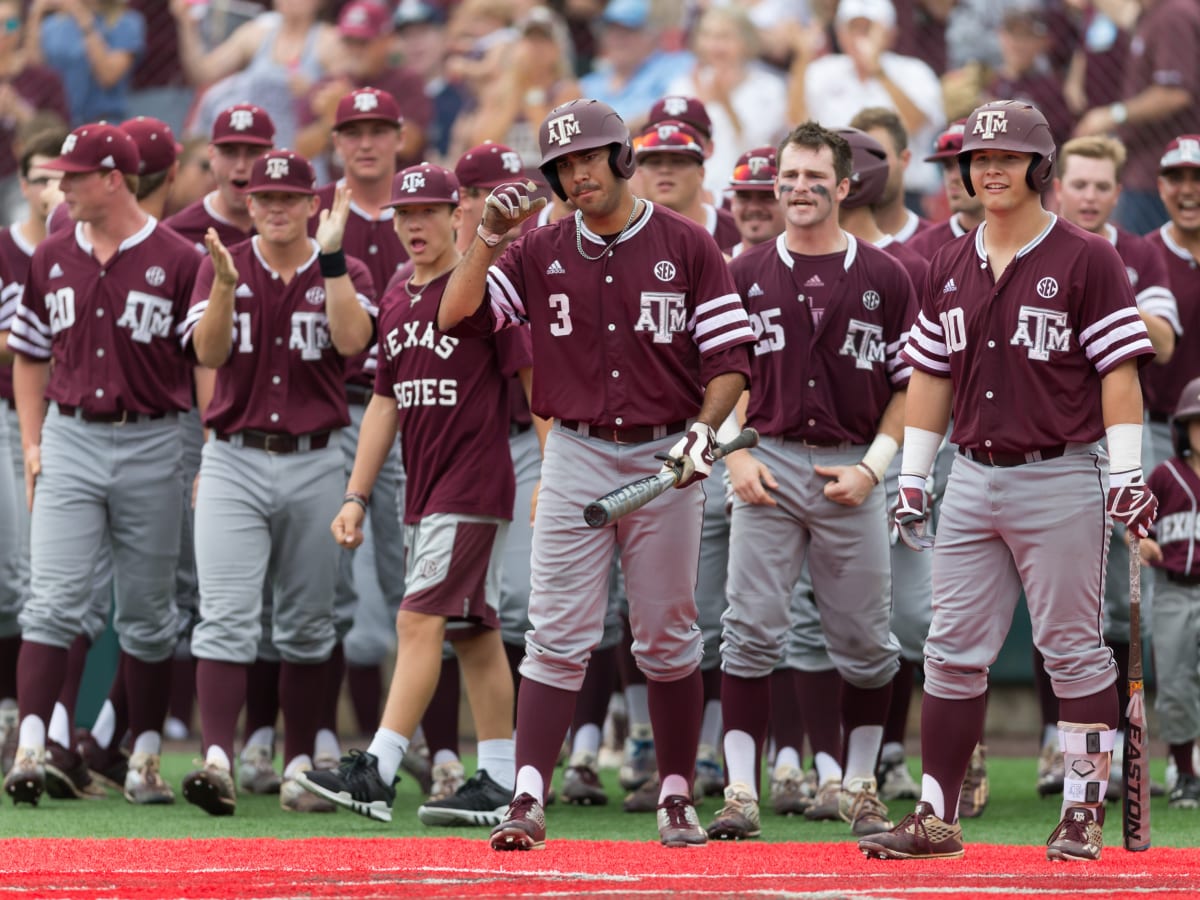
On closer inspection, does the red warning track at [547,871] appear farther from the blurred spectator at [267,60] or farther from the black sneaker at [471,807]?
the blurred spectator at [267,60]

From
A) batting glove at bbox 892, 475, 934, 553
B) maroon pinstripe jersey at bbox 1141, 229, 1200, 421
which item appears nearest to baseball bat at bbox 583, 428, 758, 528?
batting glove at bbox 892, 475, 934, 553

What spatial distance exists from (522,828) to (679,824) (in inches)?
25.5

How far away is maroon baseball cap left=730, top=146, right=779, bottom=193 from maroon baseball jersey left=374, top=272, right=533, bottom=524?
47.4 inches

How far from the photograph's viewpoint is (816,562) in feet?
23.1

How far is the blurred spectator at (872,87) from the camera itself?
11.4 metres

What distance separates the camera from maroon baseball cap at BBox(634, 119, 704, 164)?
25.8 ft

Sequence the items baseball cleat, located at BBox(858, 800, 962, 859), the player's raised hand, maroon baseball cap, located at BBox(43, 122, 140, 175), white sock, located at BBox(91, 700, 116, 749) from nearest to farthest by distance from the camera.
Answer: baseball cleat, located at BBox(858, 800, 962, 859) < the player's raised hand < maroon baseball cap, located at BBox(43, 122, 140, 175) < white sock, located at BBox(91, 700, 116, 749)

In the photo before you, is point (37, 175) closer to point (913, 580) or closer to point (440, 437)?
point (440, 437)

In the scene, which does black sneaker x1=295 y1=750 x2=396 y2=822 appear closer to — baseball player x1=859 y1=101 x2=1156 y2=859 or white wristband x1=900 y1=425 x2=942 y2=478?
baseball player x1=859 y1=101 x2=1156 y2=859

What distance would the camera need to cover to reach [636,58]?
39.7 ft

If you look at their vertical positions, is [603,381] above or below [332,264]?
below

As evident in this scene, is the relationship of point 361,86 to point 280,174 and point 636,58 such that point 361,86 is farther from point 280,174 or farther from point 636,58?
point 280,174

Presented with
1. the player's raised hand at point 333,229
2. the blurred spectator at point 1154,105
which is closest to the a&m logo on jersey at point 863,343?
the player's raised hand at point 333,229

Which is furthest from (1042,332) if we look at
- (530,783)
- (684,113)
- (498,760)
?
(684,113)
